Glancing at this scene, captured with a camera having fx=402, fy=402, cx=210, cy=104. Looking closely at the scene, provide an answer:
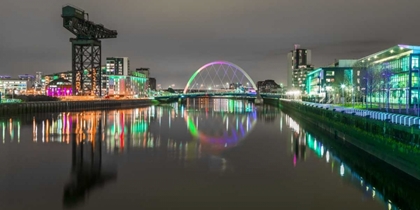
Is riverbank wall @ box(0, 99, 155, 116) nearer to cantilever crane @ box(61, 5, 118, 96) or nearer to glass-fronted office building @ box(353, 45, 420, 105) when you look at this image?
cantilever crane @ box(61, 5, 118, 96)

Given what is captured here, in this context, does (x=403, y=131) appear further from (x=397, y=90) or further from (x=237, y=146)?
(x=397, y=90)

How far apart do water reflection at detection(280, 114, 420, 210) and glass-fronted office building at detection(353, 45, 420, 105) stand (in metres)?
20.0

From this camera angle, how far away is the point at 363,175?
1540 centimetres

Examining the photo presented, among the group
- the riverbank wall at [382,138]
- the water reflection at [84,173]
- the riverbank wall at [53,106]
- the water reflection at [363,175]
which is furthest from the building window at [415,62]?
the riverbank wall at [53,106]

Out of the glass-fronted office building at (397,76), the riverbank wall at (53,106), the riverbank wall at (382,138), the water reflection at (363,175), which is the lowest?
the water reflection at (363,175)

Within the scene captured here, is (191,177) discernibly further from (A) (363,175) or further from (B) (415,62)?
(B) (415,62)

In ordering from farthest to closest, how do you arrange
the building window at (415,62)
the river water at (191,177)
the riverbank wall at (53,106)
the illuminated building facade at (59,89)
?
the illuminated building facade at (59,89)
the riverbank wall at (53,106)
the building window at (415,62)
the river water at (191,177)

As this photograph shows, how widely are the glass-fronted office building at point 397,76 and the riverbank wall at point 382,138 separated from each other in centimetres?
1504

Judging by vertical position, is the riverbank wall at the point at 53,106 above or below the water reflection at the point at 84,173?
above

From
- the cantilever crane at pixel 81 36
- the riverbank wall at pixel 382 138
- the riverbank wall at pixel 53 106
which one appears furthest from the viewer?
the cantilever crane at pixel 81 36

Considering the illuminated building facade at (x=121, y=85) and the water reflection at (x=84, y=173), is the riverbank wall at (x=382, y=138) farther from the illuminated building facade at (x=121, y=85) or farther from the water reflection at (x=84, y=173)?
the illuminated building facade at (x=121, y=85)

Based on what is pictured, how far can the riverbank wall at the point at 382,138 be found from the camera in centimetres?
1375

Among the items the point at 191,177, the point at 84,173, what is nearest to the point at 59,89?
the point at 84,173

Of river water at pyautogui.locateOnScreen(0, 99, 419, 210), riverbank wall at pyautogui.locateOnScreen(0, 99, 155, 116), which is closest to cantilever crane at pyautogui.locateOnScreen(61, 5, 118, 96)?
riverbank wall at pyautogui.locateOnScreen(0, 99, 155, 116)
